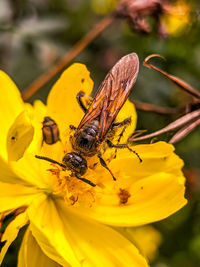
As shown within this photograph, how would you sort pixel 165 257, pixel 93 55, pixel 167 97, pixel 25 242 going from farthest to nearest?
1. pixel 93 55
2. pixel 167 97
3. pixel 165 257
4. pixel 25 242

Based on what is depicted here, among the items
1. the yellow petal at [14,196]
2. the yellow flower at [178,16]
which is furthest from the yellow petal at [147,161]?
the yellow flower at [178,16]

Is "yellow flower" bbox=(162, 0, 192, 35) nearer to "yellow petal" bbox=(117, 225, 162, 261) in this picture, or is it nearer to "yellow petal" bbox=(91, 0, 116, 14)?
"yellow petal" bbox=(91, 0, 116, 14)

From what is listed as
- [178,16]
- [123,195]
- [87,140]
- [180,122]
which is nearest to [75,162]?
[87,140]

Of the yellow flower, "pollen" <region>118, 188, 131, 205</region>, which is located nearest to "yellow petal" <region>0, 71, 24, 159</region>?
"pollen" <region>118, 188, 131, 205</region>

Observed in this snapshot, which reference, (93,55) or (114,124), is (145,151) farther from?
(93,55)

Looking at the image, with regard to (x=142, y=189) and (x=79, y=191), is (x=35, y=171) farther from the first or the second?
(x=142, y=189)

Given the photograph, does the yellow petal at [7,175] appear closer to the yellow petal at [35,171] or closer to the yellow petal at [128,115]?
the yellow petal at [35,171]

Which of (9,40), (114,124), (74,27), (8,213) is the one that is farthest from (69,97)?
(74,27)
